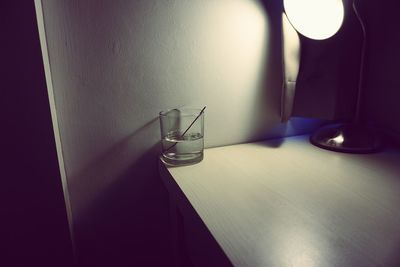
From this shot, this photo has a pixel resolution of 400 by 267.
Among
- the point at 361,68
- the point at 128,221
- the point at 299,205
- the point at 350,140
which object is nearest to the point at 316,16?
the point at 361,68

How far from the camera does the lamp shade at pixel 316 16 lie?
1.99 ft

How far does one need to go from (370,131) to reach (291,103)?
0.73 ft

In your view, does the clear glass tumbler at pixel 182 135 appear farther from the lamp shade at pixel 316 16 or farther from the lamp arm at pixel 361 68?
the lamp arm at pixel 361 68

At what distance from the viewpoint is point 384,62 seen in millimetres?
748

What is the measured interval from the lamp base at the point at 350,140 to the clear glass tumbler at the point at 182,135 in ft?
1.11

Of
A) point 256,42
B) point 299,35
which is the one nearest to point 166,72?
point 256,42

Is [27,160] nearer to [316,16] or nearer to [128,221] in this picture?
[128,221]

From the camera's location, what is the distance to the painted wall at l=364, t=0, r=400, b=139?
712 mm

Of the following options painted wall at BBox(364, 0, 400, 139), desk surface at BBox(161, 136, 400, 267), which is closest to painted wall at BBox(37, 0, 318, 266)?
desk surface at BBox(161, 136, 400, 267)

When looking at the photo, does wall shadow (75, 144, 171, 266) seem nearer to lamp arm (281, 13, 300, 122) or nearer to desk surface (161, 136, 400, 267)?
desk surface (161, 136, 400, 267)

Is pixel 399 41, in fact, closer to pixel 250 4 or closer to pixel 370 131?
pixel 370 131

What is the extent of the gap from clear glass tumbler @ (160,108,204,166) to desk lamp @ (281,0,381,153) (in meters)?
0.25

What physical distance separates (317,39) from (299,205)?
1.45ft

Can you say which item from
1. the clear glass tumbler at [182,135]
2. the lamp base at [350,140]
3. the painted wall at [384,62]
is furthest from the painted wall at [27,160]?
the painted wall at [384,62]
